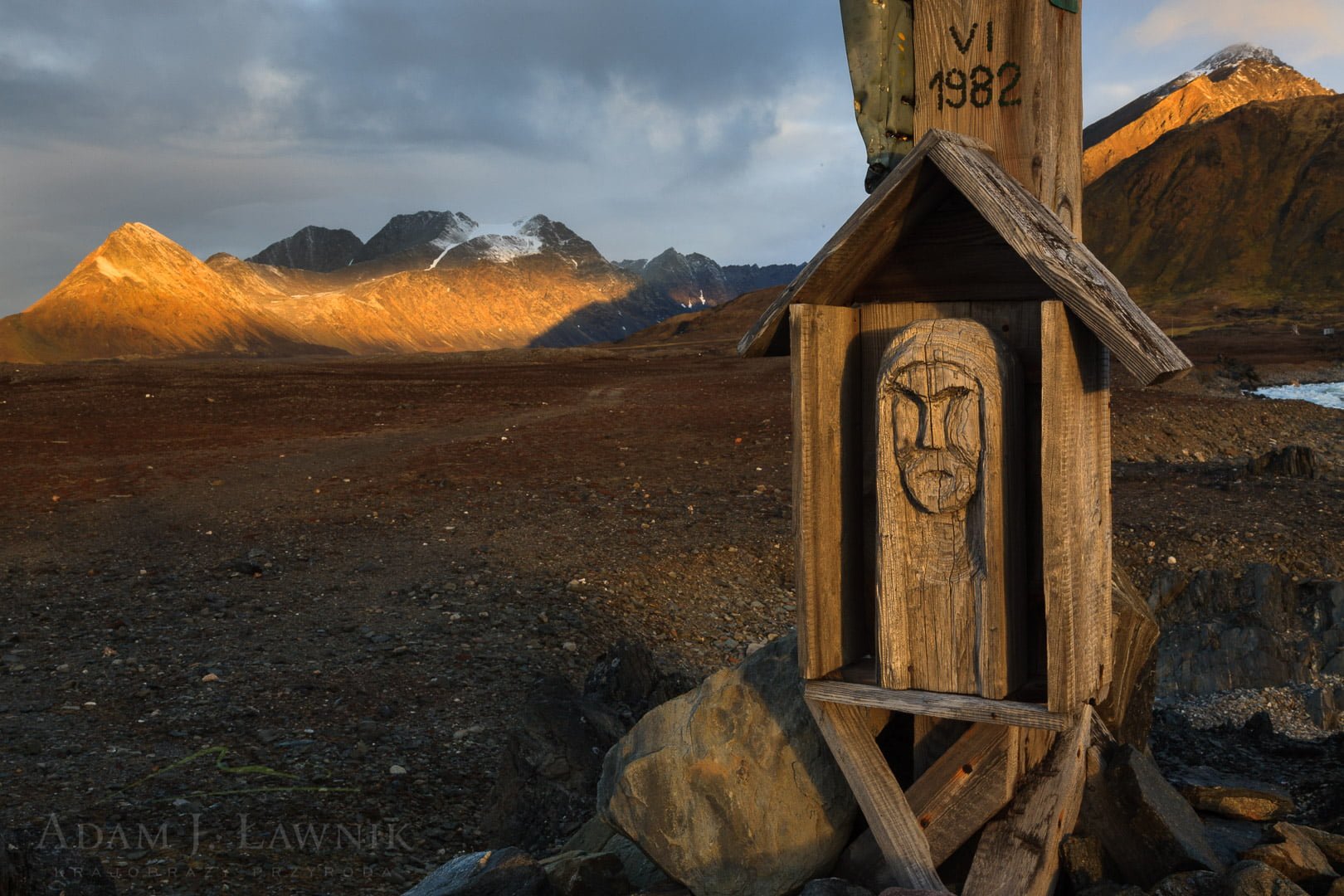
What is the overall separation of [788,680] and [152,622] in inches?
245

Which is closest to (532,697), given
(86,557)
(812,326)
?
(812,326)

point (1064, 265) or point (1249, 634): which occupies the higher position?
point (1064, 265)

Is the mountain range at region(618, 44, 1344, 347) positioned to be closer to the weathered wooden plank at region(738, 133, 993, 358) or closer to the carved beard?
the weathered wooden plank at region(738, 133, 993, 358)

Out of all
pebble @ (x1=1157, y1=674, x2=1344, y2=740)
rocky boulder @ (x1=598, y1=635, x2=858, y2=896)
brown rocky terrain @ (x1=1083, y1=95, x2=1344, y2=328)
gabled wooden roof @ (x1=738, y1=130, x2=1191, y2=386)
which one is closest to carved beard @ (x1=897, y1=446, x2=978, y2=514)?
gabled wooden roof @ (x1=738, y1=130, x2=1191, y2=386)

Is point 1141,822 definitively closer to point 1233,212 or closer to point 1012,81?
point 1012,81

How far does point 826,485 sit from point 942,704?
2.83 ft

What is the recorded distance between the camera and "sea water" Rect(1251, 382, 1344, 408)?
29.7m

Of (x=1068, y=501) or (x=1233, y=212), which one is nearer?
(x=1068, y=501)

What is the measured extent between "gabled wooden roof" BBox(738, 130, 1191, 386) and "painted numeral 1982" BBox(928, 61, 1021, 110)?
0.18 meters

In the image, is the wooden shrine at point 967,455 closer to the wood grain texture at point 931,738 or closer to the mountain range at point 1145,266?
the wood grain texture at point 931,738

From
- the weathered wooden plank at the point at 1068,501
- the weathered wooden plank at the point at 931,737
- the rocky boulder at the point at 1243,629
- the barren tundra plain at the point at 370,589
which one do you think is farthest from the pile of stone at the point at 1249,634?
the weathered wooden plank at the point at 1068,501

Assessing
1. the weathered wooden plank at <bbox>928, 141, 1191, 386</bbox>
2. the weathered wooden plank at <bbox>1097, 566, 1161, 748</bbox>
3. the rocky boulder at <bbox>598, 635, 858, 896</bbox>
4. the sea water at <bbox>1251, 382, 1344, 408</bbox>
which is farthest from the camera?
the sea water at <bbox>1251, 382, 1344, 408</bbox>

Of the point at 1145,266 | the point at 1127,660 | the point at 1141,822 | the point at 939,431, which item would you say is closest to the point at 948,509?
the point at 939,431

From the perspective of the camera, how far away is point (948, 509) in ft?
11.9
